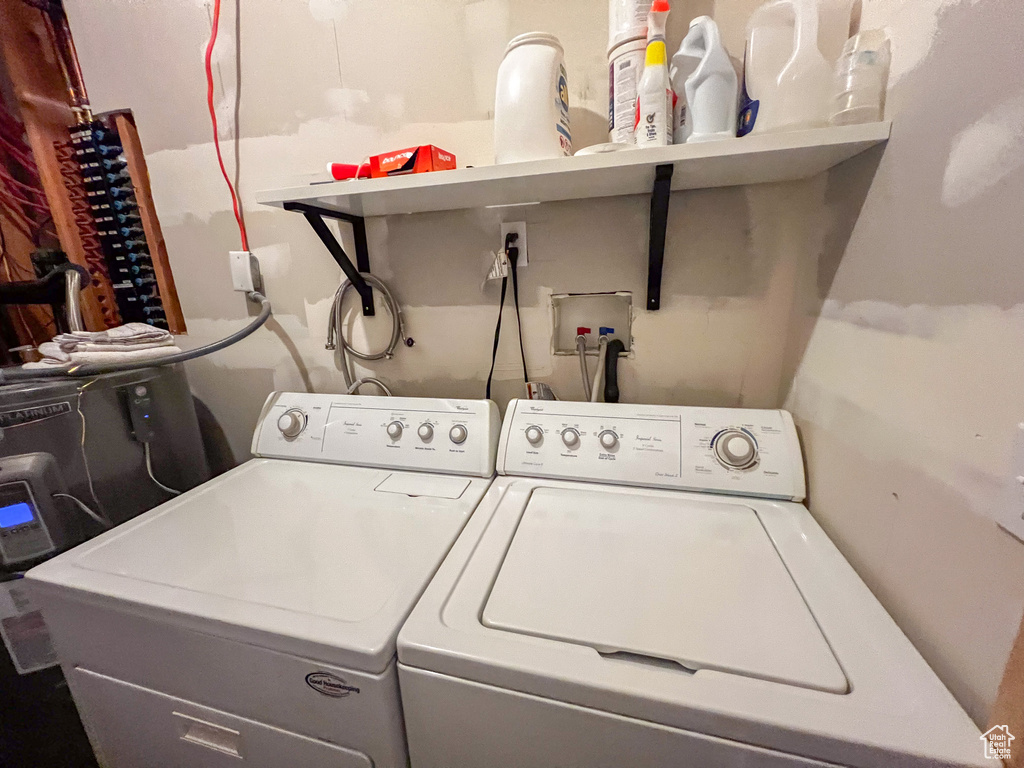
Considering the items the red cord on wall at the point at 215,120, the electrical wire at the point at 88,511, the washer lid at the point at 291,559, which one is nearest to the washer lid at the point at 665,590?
the washer lid at the point at 291,559

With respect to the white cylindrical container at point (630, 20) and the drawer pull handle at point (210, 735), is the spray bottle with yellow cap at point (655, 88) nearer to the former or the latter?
the white cylindrical container at point (630, 20)

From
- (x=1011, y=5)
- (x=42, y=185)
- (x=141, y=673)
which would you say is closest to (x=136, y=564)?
(x=141, y=673)

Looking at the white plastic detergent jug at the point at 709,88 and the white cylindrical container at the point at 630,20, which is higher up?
the white cylindrical container at the point at 630,20

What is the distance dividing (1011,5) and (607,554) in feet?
2.53

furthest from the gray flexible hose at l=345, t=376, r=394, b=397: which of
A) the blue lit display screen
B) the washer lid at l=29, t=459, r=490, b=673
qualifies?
the blue lit display screen

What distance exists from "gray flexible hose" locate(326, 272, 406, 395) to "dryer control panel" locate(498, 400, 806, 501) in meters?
0.43

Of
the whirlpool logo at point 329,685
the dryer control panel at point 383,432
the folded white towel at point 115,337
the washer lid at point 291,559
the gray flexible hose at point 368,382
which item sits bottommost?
the whirlpool logo at point 329,685

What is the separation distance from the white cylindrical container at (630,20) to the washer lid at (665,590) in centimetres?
87

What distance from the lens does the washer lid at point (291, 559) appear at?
54 centimetres

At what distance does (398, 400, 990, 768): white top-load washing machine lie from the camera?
406 millimetres

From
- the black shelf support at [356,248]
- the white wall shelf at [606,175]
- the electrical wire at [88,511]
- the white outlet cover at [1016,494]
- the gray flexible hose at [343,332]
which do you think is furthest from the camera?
the gray flexible hose at [343,332]

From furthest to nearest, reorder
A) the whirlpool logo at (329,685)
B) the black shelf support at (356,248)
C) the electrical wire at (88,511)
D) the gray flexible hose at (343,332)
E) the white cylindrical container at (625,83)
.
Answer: the gray flexible hose at (343,332), the black shelf support at (356,248), the electrical wire at (88,511), the white cylindrical container at (625,83), the whirlpool logo at (329,685)

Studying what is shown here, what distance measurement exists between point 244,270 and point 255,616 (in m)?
1.03

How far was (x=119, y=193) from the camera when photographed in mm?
1265
